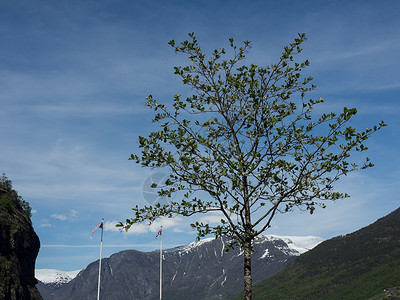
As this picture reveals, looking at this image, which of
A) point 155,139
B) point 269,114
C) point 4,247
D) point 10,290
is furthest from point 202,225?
point 4,247

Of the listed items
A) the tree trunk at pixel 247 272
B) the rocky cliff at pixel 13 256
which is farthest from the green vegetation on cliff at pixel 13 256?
the tree trunk at pixel 247 272

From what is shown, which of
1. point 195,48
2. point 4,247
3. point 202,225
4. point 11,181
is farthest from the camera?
point 11,181

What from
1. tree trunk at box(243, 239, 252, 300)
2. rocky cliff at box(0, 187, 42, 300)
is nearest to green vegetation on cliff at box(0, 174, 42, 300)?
rocky cliff at box(0, 187, 42, 300)

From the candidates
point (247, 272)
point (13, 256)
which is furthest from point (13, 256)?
point (247, 272)

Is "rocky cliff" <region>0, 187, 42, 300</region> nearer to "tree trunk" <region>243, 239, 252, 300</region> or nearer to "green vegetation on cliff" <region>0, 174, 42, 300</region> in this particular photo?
"green vegetation on cliff" <region>0, 174, 42, 300</region>

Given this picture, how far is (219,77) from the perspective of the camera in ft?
71.8

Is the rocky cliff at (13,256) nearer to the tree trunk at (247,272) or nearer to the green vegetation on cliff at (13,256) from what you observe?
the green vegetation on cliff at (13,256)

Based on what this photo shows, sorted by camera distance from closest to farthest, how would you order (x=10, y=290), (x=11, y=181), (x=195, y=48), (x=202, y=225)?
(x=202, y=225)
(x=195, y=48)
(x=10, y=290)
(x=11, y=181)

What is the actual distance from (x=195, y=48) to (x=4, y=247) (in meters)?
75.2

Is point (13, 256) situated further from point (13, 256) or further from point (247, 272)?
point (247, 272)

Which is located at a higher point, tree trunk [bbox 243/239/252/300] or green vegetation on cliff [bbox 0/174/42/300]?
green vegetation on cliff [bbox 0/174/42/300]

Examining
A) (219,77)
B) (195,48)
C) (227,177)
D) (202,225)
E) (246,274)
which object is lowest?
(246,274)

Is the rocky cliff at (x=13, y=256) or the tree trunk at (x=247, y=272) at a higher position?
the rocky cliff at (x=13, y=256)

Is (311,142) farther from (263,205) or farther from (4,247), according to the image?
(4,247)
